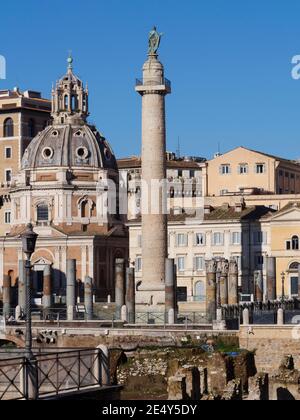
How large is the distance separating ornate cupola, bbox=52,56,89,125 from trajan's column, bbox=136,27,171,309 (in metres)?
39.2

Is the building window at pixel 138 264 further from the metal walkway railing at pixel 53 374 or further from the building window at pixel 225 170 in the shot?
the metal walkway railing at pixel 53 374

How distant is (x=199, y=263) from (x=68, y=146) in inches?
598

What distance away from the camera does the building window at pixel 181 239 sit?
93.5m

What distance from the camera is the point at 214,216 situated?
93125mm

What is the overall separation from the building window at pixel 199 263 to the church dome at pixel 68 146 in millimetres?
12975

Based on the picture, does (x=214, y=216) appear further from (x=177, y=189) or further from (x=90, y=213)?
(x=177, y=189)

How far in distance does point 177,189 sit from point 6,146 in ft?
49.3

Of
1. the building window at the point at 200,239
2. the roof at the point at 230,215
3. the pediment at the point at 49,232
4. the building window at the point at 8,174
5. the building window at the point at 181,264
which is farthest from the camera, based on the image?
the building window at the point at 8,174

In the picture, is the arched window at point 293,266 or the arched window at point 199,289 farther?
the arched window at point 199,289

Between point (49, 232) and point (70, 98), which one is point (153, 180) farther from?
point (70, 98)

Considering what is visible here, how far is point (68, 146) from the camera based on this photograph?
102 m

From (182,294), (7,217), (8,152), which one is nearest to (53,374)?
(182,294)

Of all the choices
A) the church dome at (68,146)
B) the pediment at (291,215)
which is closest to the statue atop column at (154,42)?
the pediment at (291,215)

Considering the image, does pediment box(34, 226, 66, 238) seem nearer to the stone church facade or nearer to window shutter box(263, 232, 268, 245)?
the stone church facade
